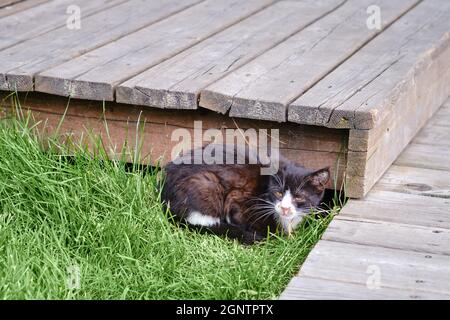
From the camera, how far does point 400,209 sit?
3725 millimetres

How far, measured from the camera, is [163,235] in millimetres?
3490

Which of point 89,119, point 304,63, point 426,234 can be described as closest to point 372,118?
point 426,234

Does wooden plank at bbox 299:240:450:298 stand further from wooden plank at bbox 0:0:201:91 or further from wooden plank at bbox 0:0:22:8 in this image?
wooden plank at bbox 0:0:22:8

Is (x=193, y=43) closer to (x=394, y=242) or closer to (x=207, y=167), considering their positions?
(x=207, y=167)

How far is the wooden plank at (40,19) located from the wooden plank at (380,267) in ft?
6.85

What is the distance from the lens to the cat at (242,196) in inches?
147

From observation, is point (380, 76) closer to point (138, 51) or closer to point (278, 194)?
point (278, 194)

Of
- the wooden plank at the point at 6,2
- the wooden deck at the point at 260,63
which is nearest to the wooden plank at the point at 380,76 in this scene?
the wooden deck at the point at 260,63

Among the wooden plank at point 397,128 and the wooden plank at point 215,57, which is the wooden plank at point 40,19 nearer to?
the wooden plank at point 215,57

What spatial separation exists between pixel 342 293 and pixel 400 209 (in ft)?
2.83

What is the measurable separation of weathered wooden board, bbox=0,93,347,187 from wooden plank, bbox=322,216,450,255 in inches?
13.7

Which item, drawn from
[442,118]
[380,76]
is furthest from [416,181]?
[442,118]

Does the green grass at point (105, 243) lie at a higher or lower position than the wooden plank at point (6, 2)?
lower

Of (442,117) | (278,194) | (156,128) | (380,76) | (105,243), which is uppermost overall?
(380,76)
